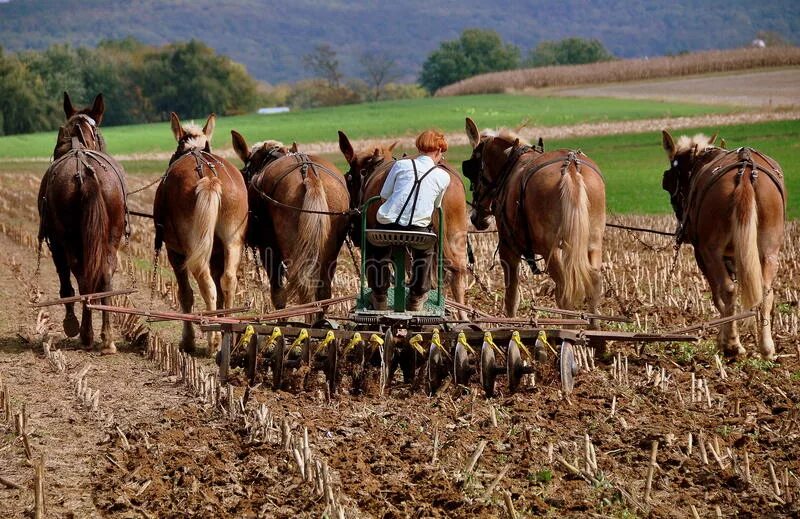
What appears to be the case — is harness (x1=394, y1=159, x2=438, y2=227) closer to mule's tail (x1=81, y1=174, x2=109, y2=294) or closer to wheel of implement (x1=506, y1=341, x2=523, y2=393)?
wheel of implement (x1=506, y1=341, x2=523, y2=393)

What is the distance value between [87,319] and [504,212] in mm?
4472

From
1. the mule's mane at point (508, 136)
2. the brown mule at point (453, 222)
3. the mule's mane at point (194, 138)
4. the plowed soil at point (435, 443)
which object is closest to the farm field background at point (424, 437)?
the plowed soil at point (435, 443)

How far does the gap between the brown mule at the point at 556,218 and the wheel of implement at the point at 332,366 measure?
277 cm

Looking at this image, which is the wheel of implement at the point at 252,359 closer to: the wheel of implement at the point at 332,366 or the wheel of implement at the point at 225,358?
the wheel of implement at the point at 225,358

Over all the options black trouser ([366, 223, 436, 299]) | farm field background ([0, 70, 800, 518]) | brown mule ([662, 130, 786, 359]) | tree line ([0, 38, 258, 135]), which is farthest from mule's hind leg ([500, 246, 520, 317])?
tree line ([0, 38, 258, 135])

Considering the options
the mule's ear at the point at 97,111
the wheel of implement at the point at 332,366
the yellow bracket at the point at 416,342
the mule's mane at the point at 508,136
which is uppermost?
the mule's ear at the point at 97,111

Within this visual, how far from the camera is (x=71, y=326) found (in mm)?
12000

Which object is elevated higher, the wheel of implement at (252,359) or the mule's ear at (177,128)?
the mule's ear at (177,128)

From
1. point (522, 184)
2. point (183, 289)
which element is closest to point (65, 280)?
point (183, 289)

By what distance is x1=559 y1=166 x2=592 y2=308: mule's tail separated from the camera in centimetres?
1070

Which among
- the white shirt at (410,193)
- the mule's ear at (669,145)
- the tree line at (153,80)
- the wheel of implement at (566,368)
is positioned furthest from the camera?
the tree line at (153,80)

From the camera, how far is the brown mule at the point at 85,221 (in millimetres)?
11469

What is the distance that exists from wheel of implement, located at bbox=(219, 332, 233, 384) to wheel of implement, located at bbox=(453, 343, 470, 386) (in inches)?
71.2

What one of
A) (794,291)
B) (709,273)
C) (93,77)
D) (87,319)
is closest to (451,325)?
(709,273)
